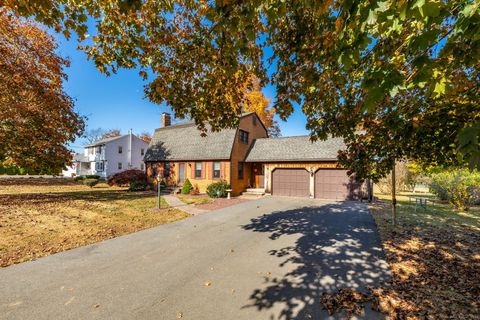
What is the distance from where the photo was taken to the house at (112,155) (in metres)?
39.5

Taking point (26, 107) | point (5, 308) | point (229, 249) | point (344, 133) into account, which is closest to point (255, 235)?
point (229, 249)

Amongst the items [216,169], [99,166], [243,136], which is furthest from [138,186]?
[99,166]

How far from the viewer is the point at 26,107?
13.4 metres

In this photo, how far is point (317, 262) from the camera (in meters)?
5.73

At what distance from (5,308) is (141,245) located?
3272 mm

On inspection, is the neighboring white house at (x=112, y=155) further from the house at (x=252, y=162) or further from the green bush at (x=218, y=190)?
the green bush at (x=218, y=190)

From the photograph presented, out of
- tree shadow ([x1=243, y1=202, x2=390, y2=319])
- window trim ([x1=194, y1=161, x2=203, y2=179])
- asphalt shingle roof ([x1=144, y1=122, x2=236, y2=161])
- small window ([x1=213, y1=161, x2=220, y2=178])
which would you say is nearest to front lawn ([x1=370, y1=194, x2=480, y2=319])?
tree shadow ([x1=243, y1=202, x2=390, y2=319])

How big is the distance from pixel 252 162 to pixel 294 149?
4323 millimetres

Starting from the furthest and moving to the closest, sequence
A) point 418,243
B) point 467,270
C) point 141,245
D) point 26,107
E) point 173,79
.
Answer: point 26,107, point 418,243, point 141,245, point 173,79, point 467,270

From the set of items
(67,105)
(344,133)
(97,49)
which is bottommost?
(344,133)

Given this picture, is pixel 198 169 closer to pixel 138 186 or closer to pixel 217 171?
pixel 217 171

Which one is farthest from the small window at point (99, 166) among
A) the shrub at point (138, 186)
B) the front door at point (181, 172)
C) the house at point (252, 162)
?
the front door at point (181, 172)

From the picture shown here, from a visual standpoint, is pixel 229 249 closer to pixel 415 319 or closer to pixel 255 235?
pixel 255 235

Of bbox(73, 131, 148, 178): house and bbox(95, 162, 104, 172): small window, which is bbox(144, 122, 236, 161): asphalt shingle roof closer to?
bbox(73, 131, 148, 178): house
